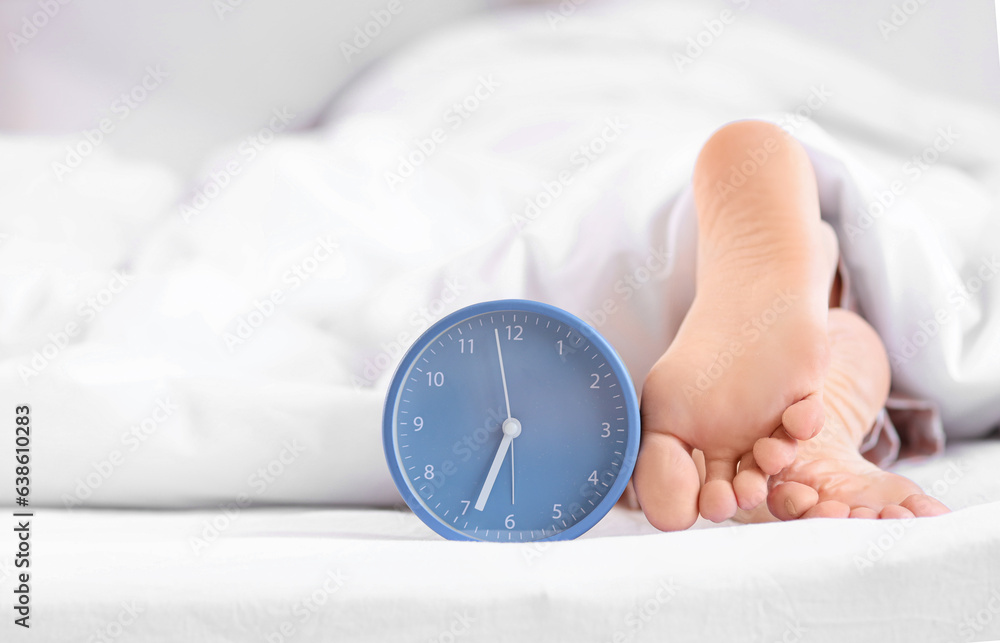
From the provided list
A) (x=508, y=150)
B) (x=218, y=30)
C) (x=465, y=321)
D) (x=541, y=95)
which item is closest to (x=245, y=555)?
(x=465, y=321)

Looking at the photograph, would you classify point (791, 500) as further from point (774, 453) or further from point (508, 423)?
point (508, 423)

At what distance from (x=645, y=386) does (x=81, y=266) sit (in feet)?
3.10

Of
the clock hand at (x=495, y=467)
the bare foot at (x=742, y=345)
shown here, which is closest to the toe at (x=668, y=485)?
the bare foot at (x=742, y=345)

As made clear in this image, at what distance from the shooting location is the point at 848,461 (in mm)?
689

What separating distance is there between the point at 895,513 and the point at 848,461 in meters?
0.11

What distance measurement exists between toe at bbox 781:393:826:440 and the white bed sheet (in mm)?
92

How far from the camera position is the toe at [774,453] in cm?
59

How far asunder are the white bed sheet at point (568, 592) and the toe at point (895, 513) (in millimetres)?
57

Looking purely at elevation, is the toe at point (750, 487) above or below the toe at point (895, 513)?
above

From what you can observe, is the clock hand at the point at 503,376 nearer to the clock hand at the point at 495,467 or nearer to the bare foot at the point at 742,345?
the clock hand at the point at 495,467

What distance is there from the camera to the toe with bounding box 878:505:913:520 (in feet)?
1.89

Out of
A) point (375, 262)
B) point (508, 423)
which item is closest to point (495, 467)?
point (508, 423)

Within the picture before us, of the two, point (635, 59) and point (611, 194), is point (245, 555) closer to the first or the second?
point (611, 194)

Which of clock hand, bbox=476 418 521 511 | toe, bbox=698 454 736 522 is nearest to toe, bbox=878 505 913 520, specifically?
toe, bbox=698 454 736 522
